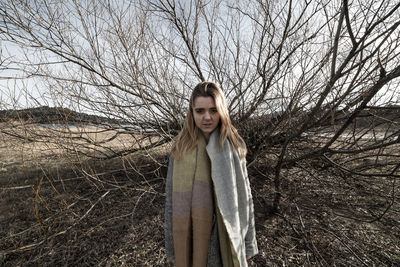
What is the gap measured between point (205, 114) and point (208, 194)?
1.92 ft

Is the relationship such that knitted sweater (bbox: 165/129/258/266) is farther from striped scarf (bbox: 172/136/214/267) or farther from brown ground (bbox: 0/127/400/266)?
brown ground (bbox: 0/127/400/266)

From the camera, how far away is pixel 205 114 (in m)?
1.30

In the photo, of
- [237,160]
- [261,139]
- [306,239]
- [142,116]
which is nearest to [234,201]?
[237,160]

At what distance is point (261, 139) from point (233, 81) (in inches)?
49.0

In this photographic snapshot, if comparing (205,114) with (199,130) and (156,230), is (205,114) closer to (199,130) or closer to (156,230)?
(199,130)

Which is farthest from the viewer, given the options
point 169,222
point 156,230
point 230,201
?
point 156,230

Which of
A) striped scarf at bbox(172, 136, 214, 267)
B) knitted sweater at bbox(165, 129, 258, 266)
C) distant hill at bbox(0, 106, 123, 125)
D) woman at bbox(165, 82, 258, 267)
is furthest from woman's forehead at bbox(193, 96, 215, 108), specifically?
distant hill at bbox(0, 106, 123, 125)

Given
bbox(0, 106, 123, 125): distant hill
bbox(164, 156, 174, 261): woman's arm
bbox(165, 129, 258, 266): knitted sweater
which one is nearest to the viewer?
bbox(165, 129, 258, 266): knitted sweater

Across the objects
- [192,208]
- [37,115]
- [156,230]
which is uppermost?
[37,115]

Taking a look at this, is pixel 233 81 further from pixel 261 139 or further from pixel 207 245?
pixel 207 245

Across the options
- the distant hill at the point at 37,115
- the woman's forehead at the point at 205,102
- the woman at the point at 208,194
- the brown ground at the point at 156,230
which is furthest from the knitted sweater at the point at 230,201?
the distant hill at the point at 37,115

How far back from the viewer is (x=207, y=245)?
129 centimetres

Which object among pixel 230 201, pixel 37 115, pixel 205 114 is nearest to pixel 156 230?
pixel 230 201

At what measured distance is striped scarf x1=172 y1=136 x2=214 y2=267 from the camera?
4.17 ft
